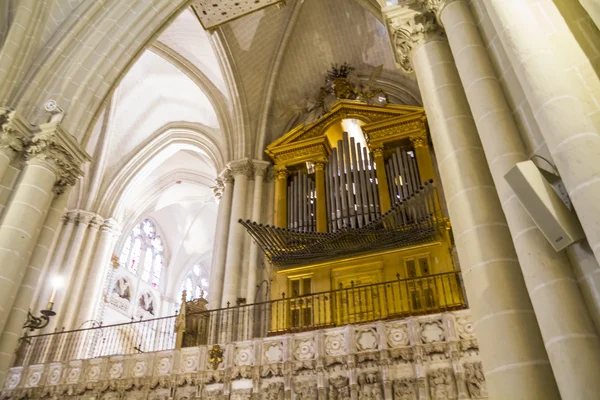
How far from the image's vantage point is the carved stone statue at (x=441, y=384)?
661 cm

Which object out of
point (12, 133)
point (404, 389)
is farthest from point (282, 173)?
point (404, 389)

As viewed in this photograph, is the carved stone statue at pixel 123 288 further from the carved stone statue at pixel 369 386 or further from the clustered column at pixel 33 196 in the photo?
the carved stone statue at pixel 369 386

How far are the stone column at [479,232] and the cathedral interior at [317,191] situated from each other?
0.02 meters

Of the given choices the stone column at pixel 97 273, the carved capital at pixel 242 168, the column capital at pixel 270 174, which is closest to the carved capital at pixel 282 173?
the column capital at pixel 270 174

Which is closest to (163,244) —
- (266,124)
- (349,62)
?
(266,124)

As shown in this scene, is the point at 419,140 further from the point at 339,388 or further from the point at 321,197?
the point at 339,388

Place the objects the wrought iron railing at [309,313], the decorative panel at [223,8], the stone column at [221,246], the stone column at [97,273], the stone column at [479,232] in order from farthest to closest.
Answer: the stone column at [97,273] → the stone column at [221,246] → the decorative panel at [223,8] → the wrought iron railing at [309,313] → the stone column at [479,232]

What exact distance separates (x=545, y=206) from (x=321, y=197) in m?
8.21

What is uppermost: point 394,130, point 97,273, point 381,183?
point 394,130

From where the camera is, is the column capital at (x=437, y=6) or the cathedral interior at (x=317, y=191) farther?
the column capital at (x=437, y=6)

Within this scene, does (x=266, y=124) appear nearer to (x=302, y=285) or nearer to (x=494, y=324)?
(x=302, y=285)

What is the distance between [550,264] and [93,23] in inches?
345

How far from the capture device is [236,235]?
11734 mm

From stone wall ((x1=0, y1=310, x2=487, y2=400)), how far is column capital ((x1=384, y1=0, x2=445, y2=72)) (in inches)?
162
